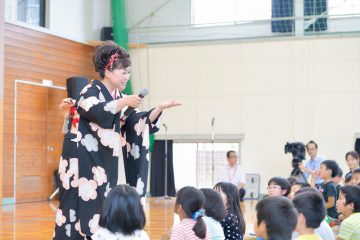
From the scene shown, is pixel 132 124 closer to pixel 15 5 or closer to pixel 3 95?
pixel 3 95

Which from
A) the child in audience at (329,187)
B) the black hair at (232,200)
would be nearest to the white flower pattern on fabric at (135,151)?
the black hair at (232,200)

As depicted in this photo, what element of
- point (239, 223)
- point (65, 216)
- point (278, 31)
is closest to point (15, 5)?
point (278, 31)

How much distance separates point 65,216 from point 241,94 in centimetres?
971

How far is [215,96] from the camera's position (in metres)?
12.6

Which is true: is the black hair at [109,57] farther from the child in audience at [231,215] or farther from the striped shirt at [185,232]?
the child in audience at [231,215]

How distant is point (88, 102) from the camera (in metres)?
2.86

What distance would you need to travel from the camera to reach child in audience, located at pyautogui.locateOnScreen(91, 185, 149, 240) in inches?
94.7

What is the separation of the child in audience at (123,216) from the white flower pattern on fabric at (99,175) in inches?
17.5

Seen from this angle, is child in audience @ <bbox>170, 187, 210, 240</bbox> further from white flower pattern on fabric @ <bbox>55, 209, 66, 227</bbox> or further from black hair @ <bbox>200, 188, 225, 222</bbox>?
white flower pattern on fabric @ <bbox>55, 209, 66, 227</bbox>

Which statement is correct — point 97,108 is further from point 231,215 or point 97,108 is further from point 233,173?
point 233,173

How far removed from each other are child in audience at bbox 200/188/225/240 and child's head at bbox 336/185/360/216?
85 centimetres

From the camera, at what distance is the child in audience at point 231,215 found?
427cm

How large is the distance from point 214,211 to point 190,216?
0.98 feet

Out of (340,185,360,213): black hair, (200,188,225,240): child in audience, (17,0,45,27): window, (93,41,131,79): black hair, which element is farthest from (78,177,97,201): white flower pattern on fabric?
(17,0,45,27): window
